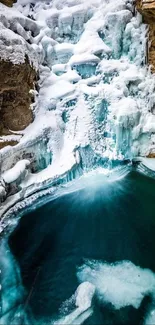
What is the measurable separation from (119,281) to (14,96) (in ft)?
29.7

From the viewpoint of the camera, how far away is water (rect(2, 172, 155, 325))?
6672 mm

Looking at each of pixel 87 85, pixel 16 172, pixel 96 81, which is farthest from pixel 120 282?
pixel 96 81

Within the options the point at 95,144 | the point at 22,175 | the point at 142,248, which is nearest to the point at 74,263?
the point at 142,248

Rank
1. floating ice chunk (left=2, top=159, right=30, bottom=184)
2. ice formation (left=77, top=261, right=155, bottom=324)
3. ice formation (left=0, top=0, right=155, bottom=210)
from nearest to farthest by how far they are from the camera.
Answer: ice formation (left=77, top=261, right=155, bottom=324)
floating ice chunk (left=2, top=159, right=30, bottom=184)
ice formation (left=0, top=0, right=155, bottom=210)

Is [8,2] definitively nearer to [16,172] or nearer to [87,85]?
[87,85]

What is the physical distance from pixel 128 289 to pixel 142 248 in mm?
1870

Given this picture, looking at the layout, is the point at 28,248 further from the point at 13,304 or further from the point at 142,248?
the point at 142,248

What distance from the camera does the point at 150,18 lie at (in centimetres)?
1416

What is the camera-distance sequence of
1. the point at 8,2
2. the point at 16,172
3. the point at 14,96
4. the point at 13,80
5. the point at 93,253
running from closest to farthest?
1. the point at 93,253
2. the point at 16,172
3. the point at 13,80
4. the point at 14,96
5. the point at 8,2

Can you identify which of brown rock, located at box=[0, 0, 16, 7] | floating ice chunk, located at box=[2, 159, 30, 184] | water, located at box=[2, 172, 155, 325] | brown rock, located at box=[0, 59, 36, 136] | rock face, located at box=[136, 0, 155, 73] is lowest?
water, located at box=[2, 172, 155, 325]

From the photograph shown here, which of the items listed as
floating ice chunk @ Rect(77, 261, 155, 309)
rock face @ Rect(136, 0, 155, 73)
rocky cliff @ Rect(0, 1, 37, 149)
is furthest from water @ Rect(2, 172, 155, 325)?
rock face @ Rect(136, 0, 155, 73)

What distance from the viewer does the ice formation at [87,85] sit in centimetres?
1296

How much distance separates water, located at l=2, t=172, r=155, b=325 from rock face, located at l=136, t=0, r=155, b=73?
733 cm

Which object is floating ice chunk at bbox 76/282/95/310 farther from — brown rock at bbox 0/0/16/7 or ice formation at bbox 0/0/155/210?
brown rock at bbox 0/0/16/7
